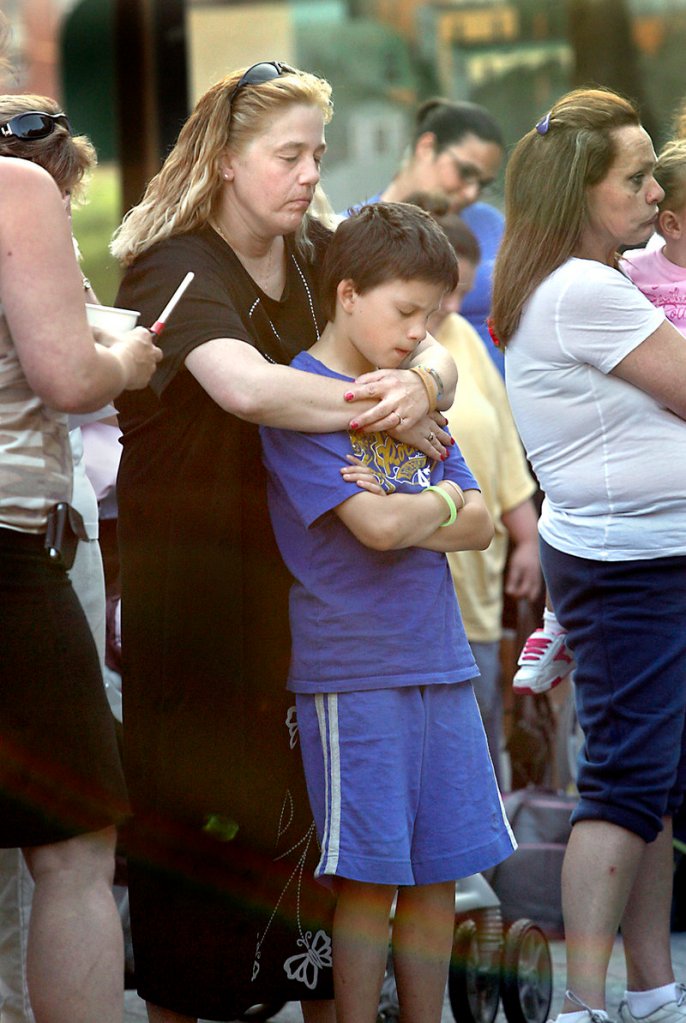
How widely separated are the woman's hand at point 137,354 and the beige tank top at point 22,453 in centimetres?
15

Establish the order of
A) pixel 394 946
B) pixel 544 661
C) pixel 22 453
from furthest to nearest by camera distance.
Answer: pixel 544 661, pixel 394 946, pixel 22 453

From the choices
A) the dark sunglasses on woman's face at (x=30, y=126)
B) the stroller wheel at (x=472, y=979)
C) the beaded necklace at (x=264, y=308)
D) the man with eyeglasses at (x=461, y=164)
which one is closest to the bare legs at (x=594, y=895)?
the stroller wheel at (x=472, y=979)

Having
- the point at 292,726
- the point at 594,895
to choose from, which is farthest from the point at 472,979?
the point at 292,726

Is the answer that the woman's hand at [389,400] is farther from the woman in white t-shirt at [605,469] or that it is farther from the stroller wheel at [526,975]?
the stroller wheel at [526,975]

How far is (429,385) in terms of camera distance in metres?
2.91

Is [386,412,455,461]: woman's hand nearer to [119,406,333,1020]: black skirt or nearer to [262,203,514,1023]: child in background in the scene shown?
[262,203,514,1023]: child in background

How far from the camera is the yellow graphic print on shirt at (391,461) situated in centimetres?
289

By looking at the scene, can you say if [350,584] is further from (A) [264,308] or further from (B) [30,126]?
(B) [30,126]

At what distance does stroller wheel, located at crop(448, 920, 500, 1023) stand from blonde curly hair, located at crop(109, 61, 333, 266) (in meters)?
1.63

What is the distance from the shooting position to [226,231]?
302 cm

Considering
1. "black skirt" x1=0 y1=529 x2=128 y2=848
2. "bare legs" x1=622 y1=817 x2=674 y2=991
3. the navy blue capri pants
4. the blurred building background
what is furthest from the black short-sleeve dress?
the blurred building background

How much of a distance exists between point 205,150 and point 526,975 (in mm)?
1893

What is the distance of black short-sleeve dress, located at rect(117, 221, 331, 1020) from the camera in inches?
116

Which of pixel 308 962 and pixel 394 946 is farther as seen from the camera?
pixel 308 962
